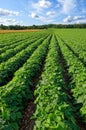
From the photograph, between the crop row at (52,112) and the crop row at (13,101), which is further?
the crop row at (13,101)

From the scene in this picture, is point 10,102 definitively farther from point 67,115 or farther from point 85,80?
point 85,80

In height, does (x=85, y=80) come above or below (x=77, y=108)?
above

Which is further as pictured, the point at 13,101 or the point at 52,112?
the point at 13,101

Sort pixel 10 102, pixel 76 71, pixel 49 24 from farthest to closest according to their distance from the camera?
pixel 49 24 < pixel 76 71 < pixel 10 102

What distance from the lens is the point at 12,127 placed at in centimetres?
472

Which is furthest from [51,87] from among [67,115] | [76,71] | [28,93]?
[76,71]

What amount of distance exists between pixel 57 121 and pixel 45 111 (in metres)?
0.65

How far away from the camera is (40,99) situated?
604 cm

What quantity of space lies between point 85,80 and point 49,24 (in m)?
159

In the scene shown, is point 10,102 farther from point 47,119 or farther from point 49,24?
point 49,24

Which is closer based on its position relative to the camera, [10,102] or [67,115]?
[67,115]

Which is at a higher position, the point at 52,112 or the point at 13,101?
the point at 52,112

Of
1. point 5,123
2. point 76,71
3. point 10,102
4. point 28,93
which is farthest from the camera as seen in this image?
point 76,71

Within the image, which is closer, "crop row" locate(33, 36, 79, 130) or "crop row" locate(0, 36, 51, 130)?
"crop row" locate(33, 36, 79, 130)
